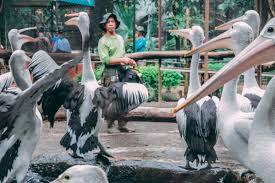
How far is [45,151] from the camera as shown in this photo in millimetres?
6707

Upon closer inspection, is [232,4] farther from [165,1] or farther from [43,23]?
[43,23]

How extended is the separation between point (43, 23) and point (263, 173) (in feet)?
44.7

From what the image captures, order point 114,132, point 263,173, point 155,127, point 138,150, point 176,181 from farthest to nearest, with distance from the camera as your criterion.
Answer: point 155,127 < point 114,132 < point 138,150 < point 176,181 < point 263,173

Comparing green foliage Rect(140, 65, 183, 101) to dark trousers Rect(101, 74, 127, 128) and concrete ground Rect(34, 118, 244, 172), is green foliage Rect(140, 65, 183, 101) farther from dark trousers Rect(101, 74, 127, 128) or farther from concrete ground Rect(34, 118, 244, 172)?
dark trousers Rect(101, 74, 127, 128)

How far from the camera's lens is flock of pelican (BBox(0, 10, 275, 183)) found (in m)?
3.64

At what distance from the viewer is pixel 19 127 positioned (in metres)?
Answer: 4.87

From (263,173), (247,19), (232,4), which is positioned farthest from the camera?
(232,4)

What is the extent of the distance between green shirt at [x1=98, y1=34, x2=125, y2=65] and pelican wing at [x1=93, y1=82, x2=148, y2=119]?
1.32m

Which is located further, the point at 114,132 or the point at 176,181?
the point at 114,132

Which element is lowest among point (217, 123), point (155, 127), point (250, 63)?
point (155, 127)

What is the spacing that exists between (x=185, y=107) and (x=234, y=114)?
0.41 m

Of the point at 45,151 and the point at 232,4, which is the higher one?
the point at 232,4

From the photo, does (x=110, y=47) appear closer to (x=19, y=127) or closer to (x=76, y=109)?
(x=76, y=109)

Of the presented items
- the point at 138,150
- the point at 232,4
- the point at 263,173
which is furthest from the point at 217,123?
the point at 232,4
